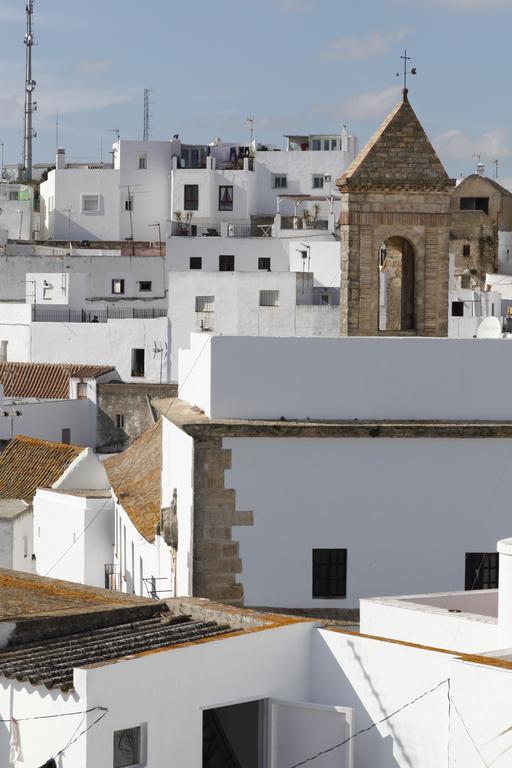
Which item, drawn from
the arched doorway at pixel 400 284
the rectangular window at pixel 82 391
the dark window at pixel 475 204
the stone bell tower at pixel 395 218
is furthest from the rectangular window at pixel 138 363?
the stone bell tower at pixel 395 218

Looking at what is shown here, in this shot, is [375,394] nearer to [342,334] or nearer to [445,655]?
[342,334]

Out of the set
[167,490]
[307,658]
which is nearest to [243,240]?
[167,490]

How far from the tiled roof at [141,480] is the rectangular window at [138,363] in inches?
729

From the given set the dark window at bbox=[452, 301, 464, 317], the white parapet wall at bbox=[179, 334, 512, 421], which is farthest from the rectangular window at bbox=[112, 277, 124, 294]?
the white parapet wall at bbox=[179, 334, 512, 421]

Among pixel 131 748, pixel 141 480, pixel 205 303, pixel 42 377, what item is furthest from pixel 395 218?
pixel 205 303

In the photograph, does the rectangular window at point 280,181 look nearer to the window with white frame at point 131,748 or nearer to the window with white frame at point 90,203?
the window with white frame at point 90,203

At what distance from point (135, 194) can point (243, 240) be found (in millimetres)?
8538

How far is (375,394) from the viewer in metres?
15.7

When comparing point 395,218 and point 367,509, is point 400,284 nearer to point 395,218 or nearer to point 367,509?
point 395,218

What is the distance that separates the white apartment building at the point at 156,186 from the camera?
193 feet

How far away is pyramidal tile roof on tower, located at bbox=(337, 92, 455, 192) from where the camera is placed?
679 inches

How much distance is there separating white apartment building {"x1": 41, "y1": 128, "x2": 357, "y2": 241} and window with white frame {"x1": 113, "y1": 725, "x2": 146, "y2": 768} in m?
48.2

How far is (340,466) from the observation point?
15.5 meters

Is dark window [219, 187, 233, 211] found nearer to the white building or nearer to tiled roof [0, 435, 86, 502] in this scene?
tiled roof [0, 435, 86, 502]
